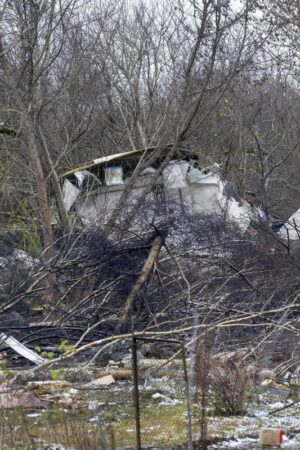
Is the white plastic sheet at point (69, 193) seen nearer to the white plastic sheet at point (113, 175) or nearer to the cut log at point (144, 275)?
the white plastic sheet at point (113, 175)

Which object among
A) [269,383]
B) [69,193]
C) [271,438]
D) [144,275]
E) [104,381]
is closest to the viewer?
[271,438]

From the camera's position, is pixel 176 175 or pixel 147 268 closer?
pixel 147 268

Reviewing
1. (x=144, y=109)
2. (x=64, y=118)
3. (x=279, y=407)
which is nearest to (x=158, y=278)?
(x=279, y=407)

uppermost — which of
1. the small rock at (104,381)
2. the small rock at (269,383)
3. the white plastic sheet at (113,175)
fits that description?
the white plastic sheet at (113,175)

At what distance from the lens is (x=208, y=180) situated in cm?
1747

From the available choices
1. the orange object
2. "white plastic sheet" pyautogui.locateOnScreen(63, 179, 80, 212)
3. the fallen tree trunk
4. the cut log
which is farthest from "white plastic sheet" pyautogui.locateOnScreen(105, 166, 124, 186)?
the orange object

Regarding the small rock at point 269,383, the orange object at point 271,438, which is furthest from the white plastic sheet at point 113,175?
the orange object at point 271,438

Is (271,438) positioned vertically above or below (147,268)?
below

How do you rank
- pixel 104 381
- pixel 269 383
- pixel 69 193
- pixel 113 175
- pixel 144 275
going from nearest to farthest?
pixel 269 383 < pixel 104 381 < pixel 144 275 < pixel 69 193 < pixel 113 175

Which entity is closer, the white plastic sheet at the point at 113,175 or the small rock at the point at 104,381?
the small rock at the point at 104,381

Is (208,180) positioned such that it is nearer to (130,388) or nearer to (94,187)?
(94,187)

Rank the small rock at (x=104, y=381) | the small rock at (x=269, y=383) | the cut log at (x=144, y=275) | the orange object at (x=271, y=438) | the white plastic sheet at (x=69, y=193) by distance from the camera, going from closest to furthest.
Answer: the orange object at (x=271, y=438) → the small rock at (x=269, y=383) → the small rock at (x=104, y=381) → the cut log at (x=144, y=275) → the white plastic sheet at (x=69, y=193)

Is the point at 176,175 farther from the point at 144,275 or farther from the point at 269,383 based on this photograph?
the point at 269,383

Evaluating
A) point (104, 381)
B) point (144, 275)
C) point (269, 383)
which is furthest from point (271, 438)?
point (144, 275)
